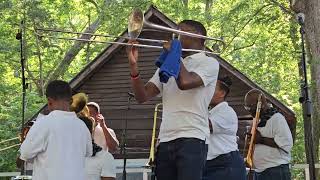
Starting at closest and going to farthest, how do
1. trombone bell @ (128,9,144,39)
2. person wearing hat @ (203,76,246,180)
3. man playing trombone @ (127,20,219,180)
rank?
man playing trombone @ (127,20,219,180) → trombone bell @ (128,9,144,39) → person wearing hat @ (203,76,246,180)

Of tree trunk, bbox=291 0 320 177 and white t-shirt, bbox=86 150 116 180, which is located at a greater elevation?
tree trunk, bbox=291 0 320 177

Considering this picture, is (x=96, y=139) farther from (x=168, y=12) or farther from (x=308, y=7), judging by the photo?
(x=168, y=12)

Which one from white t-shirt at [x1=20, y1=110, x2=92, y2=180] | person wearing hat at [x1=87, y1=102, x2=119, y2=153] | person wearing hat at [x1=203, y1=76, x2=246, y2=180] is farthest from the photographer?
person wearing hat at [x1=87, y1=102, x2=119, y2=153]

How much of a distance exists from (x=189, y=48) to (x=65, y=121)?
3.89 feet

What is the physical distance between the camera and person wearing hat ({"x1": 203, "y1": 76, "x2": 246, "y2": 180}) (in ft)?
17.2

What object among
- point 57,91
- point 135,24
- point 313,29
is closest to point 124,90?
point 313,29

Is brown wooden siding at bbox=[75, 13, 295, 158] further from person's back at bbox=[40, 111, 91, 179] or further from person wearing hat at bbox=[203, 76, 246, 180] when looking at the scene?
person's back at bbox=[40, 111, 91, 179]

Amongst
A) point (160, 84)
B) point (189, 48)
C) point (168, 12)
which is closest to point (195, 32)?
point (189, 48)

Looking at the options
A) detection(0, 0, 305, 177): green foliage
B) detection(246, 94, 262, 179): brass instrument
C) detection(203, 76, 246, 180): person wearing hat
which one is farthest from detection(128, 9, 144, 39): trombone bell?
detection(0, 0, 305, 177): green foliage

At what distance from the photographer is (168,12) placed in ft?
65.0

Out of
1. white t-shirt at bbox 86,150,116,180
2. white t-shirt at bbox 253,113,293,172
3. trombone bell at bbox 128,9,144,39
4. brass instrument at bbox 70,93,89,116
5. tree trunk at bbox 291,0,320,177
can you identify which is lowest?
white t-shirt at bbox 86,150,116,180

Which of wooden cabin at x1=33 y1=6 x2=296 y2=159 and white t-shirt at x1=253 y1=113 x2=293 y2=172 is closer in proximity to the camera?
white t-shirt at x1=253 y1=113 x2=293 y2=172

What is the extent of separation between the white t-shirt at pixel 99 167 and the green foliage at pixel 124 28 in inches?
338

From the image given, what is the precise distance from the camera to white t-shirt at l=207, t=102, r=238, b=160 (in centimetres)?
527
